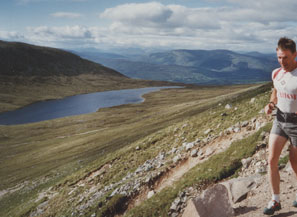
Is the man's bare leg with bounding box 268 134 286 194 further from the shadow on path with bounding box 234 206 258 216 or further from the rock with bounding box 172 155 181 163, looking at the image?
the rock with bounding box 172 155 181 163

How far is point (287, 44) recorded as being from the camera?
7.47 metres

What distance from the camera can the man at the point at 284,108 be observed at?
7379mm

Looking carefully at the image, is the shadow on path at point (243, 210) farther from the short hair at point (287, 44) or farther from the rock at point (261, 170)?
the short hair at point (287, 44)

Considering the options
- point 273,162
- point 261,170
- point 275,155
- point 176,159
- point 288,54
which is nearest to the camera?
point 288,54

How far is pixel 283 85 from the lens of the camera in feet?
24.6

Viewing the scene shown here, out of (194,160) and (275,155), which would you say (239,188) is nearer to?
(275,155)

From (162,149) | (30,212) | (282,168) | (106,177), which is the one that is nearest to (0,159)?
(30,212)

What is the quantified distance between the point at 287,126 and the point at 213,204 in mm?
4304

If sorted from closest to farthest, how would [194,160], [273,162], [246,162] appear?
1. [273,162]
2. [246,162]
3. [194,160]

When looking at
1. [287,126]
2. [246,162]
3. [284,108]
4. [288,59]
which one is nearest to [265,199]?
[287,126]

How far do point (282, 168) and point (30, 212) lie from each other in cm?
2700

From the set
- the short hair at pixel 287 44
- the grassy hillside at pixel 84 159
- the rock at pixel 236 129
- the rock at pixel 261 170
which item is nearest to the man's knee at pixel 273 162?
the short hair at pixel 287 44

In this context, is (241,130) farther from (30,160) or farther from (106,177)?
(30,160)

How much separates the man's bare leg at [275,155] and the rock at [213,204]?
2085 millimetres
